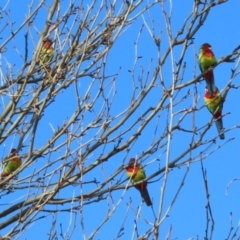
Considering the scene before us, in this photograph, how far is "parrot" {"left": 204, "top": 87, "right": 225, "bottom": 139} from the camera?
16.3ft

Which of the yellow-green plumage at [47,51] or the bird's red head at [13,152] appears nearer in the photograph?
the bird's red head at [13,152]

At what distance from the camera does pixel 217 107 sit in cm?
528

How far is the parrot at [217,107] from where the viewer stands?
4.97 metres

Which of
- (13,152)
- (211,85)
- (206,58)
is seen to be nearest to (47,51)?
(13,152)

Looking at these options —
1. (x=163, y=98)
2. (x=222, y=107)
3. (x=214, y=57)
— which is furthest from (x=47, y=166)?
(x=214, y=57)

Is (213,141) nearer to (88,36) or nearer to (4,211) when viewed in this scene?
(88,36)

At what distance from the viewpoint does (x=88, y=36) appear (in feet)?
17.1

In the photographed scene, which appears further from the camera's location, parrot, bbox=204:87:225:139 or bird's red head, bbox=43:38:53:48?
bird's red head, bbox=43:38:53:48

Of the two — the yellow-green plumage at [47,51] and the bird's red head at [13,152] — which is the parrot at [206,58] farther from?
the bird's red head at [13,152]

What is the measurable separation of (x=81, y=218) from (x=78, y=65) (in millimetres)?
1473

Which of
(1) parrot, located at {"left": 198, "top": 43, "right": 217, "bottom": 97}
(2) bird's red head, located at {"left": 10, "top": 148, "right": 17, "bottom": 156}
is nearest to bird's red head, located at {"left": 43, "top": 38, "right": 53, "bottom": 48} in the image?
(2) bird's red head, located at {"left": 10, "top": 148, "right": 17, "bottom": 156}

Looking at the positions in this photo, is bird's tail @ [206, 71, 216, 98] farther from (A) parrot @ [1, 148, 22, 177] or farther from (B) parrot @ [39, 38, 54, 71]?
(A) parrot @ [1, 148, 22, 177]

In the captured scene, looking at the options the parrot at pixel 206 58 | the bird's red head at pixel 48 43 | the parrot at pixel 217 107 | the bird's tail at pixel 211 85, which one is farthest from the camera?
the parrot at pixel 206 58

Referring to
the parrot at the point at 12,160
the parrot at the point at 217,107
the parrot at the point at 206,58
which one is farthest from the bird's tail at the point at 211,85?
the parrot at the point at 12,160
